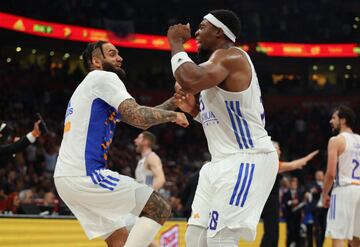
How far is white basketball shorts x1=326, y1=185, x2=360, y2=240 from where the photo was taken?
29.0 ft

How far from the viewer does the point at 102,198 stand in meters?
5.38

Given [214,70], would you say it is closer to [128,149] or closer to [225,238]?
[225,238]

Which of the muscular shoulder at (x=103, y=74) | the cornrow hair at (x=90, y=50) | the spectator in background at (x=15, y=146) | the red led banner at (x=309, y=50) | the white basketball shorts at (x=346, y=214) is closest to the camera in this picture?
the muscular shoulder at (x=103, y=74)

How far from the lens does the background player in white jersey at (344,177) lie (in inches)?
349

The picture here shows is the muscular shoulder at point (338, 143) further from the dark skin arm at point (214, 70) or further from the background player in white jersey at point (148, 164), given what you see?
the dark skin arm at point (214, 70)

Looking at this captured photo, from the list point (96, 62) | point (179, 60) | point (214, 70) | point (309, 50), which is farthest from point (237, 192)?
point (309, 50)

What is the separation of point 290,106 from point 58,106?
499 inches

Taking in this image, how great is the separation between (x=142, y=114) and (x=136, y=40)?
23717 mm

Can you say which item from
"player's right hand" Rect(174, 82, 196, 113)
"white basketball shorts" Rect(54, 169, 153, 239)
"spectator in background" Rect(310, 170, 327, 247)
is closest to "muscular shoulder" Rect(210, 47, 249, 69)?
"player's right hand" Rect(174, 82, 196, 113)

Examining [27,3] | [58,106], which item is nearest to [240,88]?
[58,106]

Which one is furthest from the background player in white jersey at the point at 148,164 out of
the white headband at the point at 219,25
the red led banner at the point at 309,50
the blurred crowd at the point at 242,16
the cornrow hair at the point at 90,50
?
the red led banner at the point at 309,50

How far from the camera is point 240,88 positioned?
4.75 metres

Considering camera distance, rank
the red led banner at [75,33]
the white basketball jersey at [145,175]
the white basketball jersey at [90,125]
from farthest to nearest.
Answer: the red led banner at [75,33] < the white basketball jersey at [145,175] < the white basketball jersey at [90,125]

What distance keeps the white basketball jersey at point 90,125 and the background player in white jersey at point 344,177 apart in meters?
4.25
